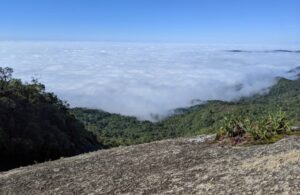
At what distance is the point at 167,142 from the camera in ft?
87.0

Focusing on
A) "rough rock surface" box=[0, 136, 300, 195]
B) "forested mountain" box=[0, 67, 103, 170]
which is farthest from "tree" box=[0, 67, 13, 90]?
"rough rock surface" box=[0, 136, 300, 195]

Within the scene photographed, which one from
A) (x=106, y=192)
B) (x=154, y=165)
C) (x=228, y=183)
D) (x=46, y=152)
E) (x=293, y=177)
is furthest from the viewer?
(x=46, y=152)

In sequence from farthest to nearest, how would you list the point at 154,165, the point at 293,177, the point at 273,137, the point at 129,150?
the point at 129,150 < the point at 273,137 < the point at 154,165 < the point at 293,177

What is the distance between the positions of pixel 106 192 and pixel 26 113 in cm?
4928

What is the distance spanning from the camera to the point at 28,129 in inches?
2372

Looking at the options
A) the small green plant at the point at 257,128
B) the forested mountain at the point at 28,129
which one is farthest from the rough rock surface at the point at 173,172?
the forested mountain at the point at 28,129

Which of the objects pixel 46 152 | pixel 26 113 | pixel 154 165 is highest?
pixel 154 165

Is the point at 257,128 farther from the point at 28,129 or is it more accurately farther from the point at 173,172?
the point at 28,129

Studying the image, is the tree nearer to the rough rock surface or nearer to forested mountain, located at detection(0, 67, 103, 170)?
forested mountain, located at detection(0, 67, 103, 170)

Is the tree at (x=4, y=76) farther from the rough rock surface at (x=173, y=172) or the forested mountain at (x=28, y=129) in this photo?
the rough rock surface at (x=173, y=172)

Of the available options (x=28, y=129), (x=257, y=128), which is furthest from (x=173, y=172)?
(x=28, y=129)

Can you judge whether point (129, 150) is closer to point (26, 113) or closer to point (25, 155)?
point (25, 155)

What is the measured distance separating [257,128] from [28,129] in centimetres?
4288

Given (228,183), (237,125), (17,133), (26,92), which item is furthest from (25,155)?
(228,183)
